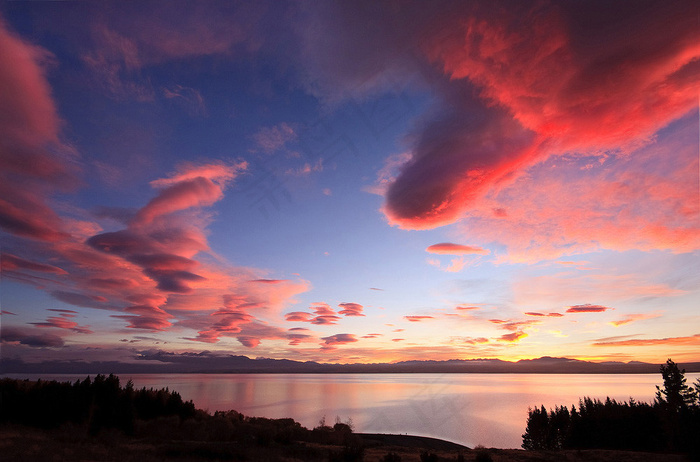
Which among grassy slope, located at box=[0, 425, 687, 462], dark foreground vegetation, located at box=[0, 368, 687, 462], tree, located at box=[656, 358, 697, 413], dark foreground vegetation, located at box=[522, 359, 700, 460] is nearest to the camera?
grassy slope, located at box=[0, 425, 687, 462]

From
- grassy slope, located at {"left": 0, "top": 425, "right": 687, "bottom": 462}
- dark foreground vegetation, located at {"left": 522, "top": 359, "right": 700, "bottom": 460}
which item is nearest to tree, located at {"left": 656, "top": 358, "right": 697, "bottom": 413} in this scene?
dark foreground vegetation, located at {"left": 522, "top": 359, "right": 700, "bottom": 460}

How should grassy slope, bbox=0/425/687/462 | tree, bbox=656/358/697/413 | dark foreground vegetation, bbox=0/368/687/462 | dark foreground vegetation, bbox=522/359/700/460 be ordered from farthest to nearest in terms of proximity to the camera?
1. tree, bbox=656/358/697/413
2. dark foreground vegetation, bbox=522/359/700/460
3. dark foreground vegetation, bbox=0/368/687/462
4. grassy slope, bbox=0/425/687/462

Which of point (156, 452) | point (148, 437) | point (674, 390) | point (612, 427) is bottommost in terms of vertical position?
point (612, 427)

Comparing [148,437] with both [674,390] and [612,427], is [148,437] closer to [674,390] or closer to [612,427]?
[612,427]

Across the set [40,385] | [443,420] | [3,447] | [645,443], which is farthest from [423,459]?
[443,420]

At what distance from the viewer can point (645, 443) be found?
39938mm

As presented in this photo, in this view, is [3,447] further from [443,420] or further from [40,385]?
[443,420]

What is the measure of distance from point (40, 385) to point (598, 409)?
197ft

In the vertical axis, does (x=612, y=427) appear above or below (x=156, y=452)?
below

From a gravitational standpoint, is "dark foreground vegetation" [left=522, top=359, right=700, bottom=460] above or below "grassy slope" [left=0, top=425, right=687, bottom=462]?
below

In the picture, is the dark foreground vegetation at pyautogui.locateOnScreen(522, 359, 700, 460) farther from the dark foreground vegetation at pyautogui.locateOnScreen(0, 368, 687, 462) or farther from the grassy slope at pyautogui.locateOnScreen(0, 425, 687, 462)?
the grassy slope at pyautogui.locateOnScreen(0, 425, 687, 462)

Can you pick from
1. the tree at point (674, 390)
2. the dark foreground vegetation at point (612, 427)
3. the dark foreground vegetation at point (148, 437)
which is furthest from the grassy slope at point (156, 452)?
the tree at point (674, 390)

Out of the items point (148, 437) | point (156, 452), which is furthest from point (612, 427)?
point (148, 437)

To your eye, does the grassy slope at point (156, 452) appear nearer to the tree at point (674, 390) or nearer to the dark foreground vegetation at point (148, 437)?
the dark foreground vegetation at point (148, 437)
